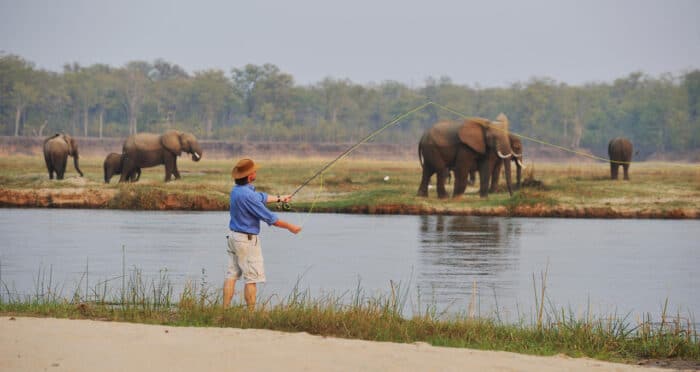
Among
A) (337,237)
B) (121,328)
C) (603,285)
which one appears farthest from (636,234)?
(121,328)

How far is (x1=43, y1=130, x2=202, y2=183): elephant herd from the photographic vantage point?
4141 cm

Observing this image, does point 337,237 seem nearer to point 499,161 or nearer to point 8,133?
point 499,161

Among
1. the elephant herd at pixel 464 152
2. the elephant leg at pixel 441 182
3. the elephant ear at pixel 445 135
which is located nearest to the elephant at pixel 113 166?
the elephant herd at pixel 464 152

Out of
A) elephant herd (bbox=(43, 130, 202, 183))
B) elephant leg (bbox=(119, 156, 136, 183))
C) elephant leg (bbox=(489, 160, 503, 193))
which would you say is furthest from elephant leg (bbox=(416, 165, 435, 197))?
elephant leg (bbox=(119, 156, 136, 183))

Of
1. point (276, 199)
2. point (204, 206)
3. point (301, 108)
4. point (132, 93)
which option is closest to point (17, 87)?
point (132, 93)

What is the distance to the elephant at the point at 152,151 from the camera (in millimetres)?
41625

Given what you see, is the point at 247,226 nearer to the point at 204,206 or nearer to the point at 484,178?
the point at 204,206

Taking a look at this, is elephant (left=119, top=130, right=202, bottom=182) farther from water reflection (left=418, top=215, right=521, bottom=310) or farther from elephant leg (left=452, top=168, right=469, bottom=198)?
water reflection (left=418, top=215, right=521, bottom=310)

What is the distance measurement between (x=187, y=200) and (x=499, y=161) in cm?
878

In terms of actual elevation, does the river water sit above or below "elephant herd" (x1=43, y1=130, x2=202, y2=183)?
below

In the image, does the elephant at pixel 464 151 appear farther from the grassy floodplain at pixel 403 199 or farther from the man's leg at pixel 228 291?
the man's leg at pixel 228 291

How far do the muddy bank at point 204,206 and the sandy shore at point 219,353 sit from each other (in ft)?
70.8

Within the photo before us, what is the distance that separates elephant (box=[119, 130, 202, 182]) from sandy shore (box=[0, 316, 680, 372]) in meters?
31.1

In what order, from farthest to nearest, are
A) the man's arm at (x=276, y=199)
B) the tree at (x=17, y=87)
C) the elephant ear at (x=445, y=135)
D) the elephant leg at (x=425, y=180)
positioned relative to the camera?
the tree at (x=17, y=87) < the elephant leg at (x=425, y=180) < the elephant ear at (x=445, y=135) < the man's arm at (x=276, y=199)
